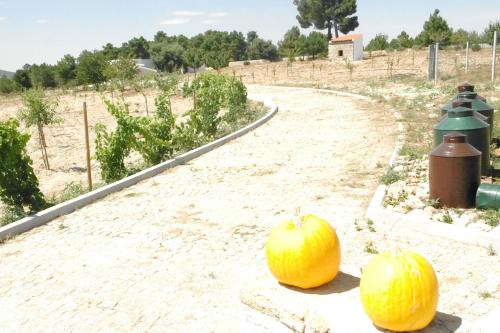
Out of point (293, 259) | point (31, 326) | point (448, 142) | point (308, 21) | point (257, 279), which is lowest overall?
point (31, 326)

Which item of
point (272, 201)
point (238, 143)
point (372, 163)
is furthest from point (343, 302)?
point (238, 143)

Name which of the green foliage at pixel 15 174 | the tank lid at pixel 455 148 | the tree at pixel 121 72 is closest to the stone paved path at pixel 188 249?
the green foliage at pixel 15 174

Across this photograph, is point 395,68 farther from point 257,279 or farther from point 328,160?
point 257,279

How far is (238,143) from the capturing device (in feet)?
40.5

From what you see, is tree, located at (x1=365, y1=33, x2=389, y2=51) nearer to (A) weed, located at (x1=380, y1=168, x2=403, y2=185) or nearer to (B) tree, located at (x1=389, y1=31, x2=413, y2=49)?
(B) tree, located at (x1=389, y1=31, x2=413, y2=49)

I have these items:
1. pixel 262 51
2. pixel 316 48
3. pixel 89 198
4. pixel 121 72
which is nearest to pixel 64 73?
pixel 121 72

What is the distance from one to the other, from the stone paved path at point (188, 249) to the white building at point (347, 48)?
4116 centimetres

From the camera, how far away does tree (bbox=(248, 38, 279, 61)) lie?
76.0 meters

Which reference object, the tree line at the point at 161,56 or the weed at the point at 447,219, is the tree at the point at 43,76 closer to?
the tree line at the point at 161,56

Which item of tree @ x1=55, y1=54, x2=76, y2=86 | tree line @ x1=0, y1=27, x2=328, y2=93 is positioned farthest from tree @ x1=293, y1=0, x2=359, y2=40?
tree @ x1=55, y1=54, x2=76, y2=86

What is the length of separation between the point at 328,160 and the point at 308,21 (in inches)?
2999

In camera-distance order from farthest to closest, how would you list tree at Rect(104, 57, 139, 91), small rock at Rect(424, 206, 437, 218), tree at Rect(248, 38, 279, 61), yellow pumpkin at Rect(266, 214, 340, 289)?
tree at Rect(248, 38, 279, 61) → tree at Rect(104, 57, 139, 91) → small rock at Rect(424, 206, 437, 218) → yellow pumpkin at Rect(266, 214, 340, 289)

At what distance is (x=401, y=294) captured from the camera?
9.93 feet

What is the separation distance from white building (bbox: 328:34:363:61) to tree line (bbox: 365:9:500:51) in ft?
20.0
